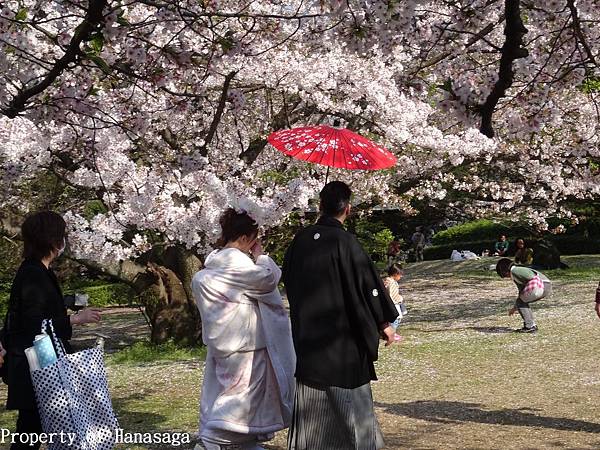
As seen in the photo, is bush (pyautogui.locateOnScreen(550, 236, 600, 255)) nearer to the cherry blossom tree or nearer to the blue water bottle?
the cherry blossom tree

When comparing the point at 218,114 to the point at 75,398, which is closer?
the point at 75,398

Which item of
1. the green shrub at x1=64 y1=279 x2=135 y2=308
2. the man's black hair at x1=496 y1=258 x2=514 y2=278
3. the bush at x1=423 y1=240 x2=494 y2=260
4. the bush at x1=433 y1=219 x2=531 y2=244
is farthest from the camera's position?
the bush at x1=423 y1=240 x2=494 y2=260

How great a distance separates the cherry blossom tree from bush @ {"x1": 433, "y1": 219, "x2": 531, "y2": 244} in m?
14.2

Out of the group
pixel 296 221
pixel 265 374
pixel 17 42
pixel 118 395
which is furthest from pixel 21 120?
pixel 265 374

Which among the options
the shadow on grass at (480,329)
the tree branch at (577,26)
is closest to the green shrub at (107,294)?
the shadow on grass at (480,329)

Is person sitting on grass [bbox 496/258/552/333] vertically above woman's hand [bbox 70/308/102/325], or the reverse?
woman's hand [bbox 70/308/102/325]

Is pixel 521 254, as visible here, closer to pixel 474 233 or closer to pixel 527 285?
pixel 527 285

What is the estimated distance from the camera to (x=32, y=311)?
4.04 metres

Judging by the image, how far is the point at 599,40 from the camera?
21.8ft

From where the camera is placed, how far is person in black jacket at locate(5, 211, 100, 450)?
4.04 metres

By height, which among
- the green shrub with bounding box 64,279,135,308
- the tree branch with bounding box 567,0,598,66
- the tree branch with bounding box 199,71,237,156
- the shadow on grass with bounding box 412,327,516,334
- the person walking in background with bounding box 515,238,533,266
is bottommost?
the shadow on grass with bounding box 412,327,516,334

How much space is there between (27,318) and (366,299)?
1.72 metres

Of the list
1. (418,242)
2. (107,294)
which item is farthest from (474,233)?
(107,294)

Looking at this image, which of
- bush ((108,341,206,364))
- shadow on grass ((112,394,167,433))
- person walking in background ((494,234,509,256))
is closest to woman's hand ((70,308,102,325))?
shadow on grass ((112,394,167,433))
